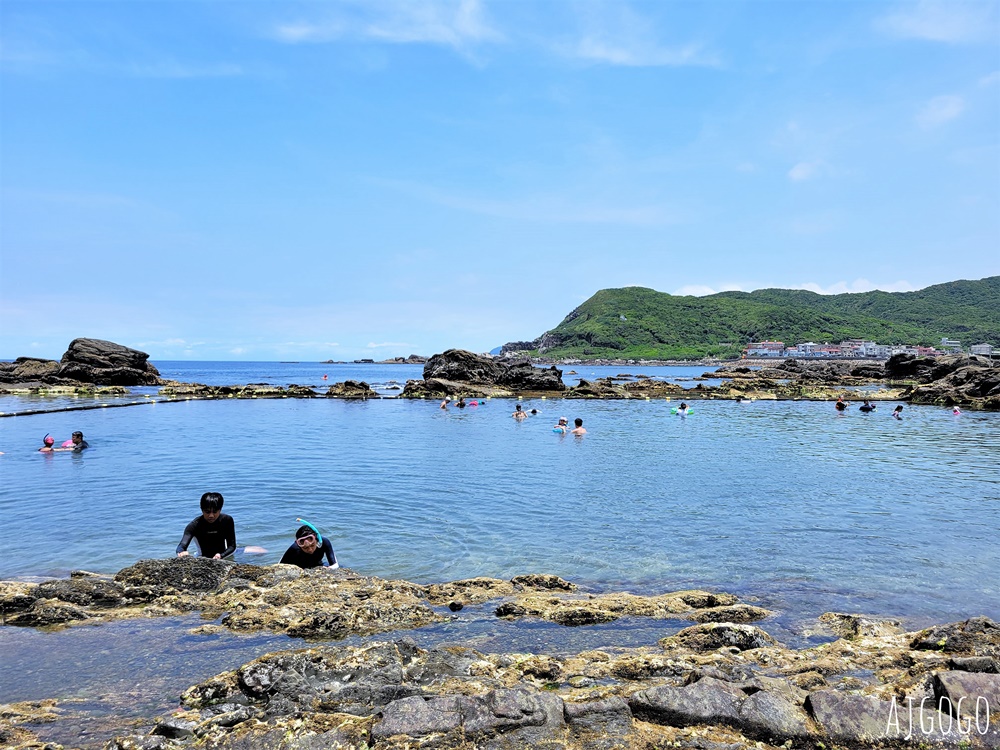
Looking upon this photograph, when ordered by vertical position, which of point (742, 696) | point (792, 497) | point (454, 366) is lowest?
point (792, 497)

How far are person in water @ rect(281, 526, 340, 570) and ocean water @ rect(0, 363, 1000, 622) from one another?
132 centimetres

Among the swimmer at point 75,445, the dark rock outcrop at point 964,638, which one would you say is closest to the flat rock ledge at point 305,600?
the dark rock outcrop at point 964,638

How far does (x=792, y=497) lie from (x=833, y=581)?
8.47 metres

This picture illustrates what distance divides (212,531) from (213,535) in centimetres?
11

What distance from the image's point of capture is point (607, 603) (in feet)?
32.0

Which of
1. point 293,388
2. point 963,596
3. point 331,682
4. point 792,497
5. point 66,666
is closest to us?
point 331,682

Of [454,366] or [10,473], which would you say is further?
[454,366]

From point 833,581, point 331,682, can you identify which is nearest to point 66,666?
point 331,682

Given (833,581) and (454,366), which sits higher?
(454,366)

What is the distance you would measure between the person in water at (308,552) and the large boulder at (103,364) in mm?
81210

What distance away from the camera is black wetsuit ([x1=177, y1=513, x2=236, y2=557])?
37.4ft

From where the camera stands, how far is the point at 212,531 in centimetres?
Answer: 1152

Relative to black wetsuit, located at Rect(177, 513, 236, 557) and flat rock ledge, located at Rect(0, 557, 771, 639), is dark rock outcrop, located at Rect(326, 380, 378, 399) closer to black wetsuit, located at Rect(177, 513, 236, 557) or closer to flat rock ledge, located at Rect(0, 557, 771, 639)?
black wetsuit, located at Rect(177, 513, 236, 557)

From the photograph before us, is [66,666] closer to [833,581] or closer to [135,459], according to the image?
[833,581]
